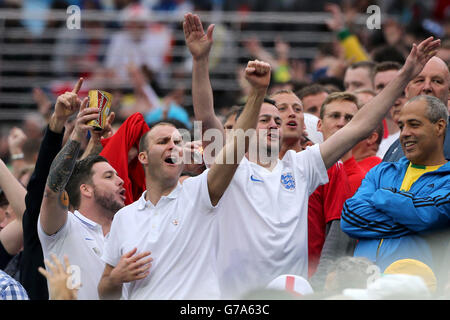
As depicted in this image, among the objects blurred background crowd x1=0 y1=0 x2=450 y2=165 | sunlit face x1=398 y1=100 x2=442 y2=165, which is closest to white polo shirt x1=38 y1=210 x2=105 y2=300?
sunlit face x1=398 y1=100 x2=442 y2=165

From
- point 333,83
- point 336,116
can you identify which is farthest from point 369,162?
point 333,83

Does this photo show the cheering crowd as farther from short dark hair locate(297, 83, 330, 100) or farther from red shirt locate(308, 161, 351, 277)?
short dark hair locate(297, 83, 330, 100)

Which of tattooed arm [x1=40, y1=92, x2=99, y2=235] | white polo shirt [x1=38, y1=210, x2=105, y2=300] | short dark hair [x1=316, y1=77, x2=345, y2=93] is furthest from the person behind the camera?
short dark hair [x1=316, y1=77, x2=345, y2=93]

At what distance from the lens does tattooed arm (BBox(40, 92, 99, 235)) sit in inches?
181

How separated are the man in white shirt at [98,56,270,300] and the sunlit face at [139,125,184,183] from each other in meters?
0.09

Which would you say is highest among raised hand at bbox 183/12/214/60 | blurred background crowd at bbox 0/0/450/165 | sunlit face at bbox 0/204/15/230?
blurred background crowd at bbox 0/0/450/165

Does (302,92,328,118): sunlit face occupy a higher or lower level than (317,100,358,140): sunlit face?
higher

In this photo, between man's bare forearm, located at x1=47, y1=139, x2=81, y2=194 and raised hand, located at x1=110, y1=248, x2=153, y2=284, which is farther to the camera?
man's bare forearm, located at x1=47, y1=139, x2=81, y2=194

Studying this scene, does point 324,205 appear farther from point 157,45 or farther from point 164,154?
point 157,45

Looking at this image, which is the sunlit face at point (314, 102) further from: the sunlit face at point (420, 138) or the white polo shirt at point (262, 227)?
the white polo shirt at point (262, 227)

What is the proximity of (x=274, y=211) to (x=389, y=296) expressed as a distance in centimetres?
135

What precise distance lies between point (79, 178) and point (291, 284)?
212cm

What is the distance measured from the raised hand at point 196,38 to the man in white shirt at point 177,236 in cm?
56
